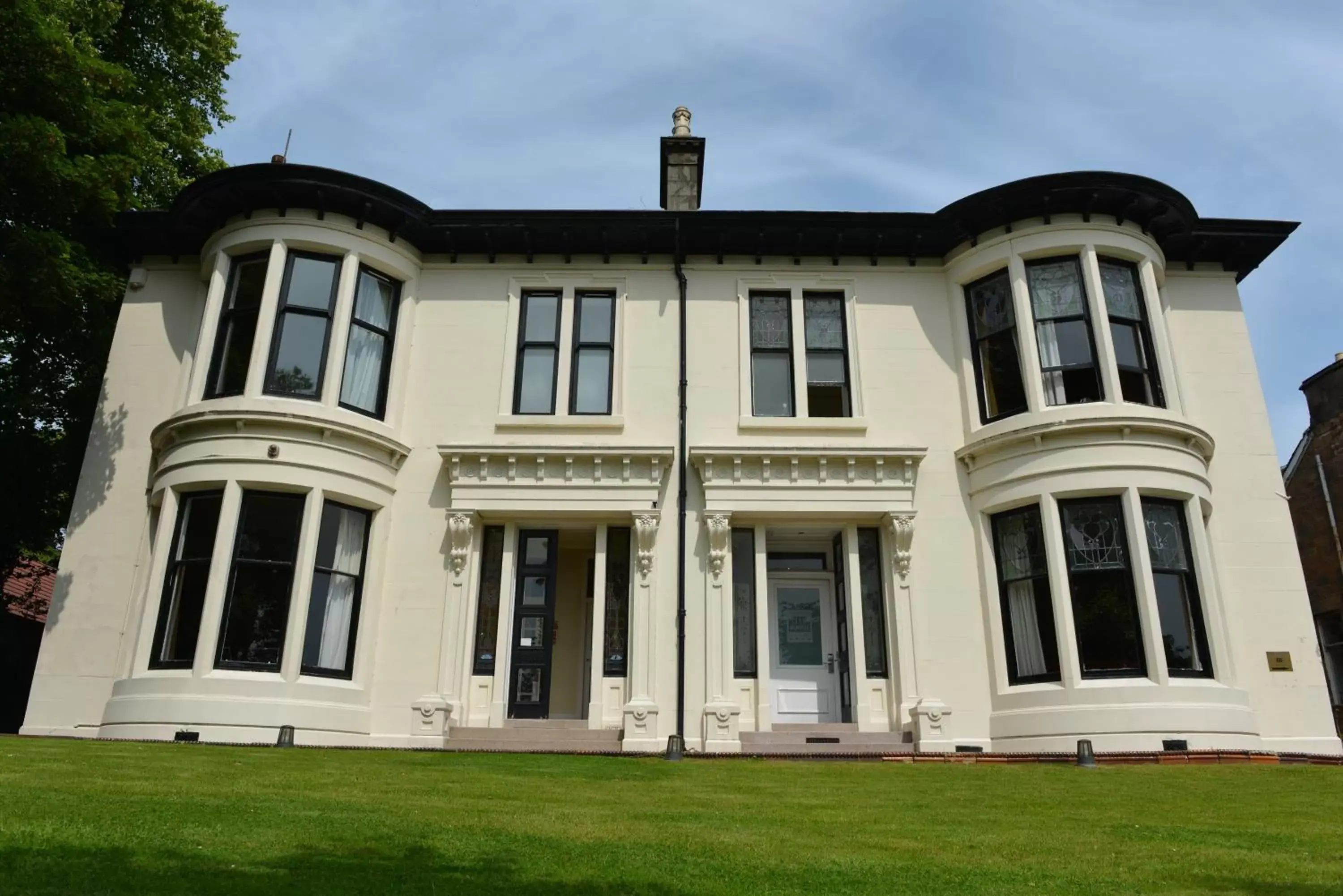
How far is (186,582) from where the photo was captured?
12742 mm

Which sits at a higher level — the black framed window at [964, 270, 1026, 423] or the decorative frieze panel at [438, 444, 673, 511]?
the black framed window at [964, 270, 1026, 423]

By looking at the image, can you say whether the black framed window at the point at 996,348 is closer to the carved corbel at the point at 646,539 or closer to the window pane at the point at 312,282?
the carved corbel at the point at 646,539

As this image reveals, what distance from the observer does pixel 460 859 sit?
4664mm

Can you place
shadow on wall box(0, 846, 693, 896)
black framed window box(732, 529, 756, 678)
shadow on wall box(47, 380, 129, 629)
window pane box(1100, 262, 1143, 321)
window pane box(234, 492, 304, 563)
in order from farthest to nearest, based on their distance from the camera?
window pane box(1100, 262, 1143, 321), shadow on wall box(47, 380, 129, 629), black framed window box(732, 529, 756, 678), window pane box(234, 492, 304, 563), shadow on wall box(0, 846, 693, 896)

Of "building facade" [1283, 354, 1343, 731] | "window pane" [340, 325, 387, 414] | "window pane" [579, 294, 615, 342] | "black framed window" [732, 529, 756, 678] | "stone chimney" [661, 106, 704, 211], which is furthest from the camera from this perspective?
"building facade" [1283, 354, 1343, 731]

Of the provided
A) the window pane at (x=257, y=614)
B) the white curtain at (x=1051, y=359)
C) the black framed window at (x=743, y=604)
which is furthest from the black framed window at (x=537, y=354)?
the white curtain at (x=1051, y=359)

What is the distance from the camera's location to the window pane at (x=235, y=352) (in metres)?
13.7

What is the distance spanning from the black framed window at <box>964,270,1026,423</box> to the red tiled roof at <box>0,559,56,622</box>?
15184 mm

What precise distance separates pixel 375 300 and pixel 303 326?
4.00ft

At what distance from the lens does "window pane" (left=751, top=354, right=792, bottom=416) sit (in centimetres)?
1461

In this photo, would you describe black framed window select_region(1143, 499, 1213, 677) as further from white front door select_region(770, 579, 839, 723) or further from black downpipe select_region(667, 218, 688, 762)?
black downpipe select_region(667, 218, 688, 762)

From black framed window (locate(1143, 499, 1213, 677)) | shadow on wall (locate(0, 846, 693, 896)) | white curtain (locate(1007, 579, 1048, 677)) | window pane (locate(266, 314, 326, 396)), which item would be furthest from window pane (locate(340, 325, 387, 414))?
black framed window (locate(1143, 499, 1213, 677))

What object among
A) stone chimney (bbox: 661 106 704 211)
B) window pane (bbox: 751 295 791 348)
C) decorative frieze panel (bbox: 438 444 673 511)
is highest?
stone chimney (bbox: 661 106 704 211)

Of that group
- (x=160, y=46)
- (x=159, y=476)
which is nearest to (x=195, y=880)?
(x=159, y=476)
